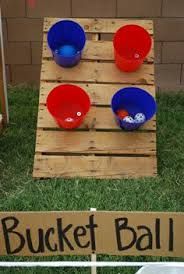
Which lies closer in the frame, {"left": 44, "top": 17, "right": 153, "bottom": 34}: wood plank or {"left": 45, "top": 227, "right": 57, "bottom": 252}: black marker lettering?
{"left": 45, "top": 227, "right": 57, "bottom": 252}: black marker lettering

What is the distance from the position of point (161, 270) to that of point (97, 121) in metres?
1.30

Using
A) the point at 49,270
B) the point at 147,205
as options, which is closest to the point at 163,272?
the point at 49,270

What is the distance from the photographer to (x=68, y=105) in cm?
322

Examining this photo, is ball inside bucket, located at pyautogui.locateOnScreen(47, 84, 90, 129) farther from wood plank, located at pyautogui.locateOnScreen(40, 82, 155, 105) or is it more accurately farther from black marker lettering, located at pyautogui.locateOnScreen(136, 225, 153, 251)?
black marker lettering, located at pyautogui.locateOnScreen(136, 225, 153, 251)

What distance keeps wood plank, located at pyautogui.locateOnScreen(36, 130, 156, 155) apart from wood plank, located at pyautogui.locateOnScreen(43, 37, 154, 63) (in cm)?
48

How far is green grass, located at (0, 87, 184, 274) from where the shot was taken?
2779mm

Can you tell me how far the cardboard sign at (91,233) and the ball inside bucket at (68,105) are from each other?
117 cm

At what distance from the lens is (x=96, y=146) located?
119 inches

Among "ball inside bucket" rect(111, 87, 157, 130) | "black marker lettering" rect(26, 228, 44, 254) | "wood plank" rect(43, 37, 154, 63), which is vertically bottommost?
"black marker lettering" rect(26, 228, 44, 254)

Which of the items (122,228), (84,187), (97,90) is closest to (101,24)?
(97,90)

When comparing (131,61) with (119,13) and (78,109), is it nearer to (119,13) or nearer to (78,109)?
(78,109)

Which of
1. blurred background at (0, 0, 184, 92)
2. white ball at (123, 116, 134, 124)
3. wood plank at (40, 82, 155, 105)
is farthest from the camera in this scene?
blurred background at (0, 0, 184, 92)

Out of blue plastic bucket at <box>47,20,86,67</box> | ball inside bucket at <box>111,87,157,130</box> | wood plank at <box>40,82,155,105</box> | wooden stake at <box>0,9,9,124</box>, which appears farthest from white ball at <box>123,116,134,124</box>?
wooden stake at <box>0,9,9,124</box>

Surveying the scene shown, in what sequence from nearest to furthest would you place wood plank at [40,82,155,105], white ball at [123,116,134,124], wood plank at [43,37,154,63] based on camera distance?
white ball at [123,116,134,124] → wood plank at [40,82,155,105] → wood plank at [43,37,154,63]
